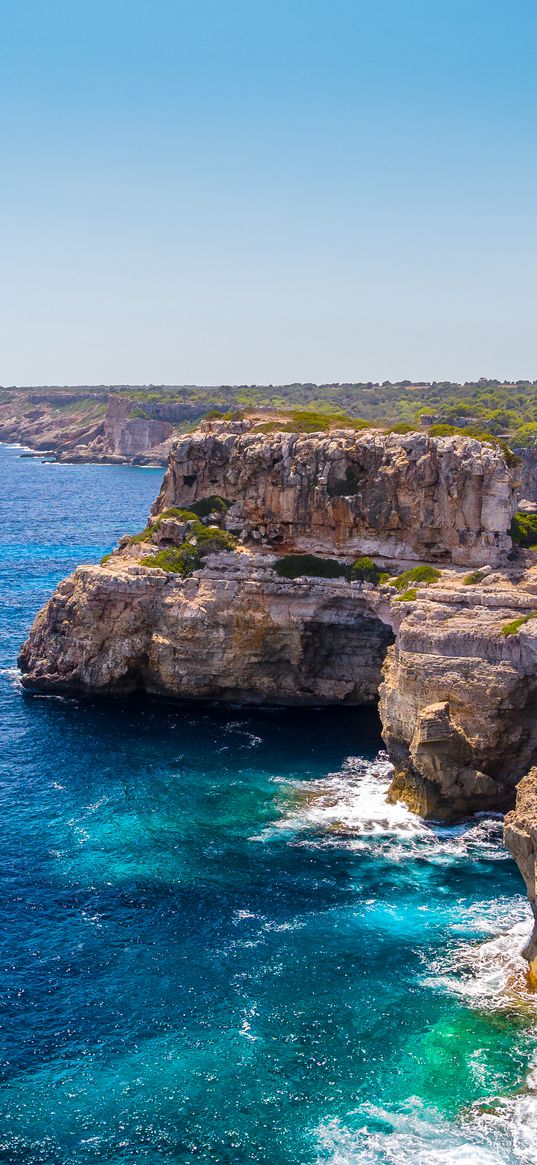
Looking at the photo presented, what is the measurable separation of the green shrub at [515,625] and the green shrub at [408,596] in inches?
255

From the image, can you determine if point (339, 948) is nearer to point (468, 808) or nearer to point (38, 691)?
point (468, 808)

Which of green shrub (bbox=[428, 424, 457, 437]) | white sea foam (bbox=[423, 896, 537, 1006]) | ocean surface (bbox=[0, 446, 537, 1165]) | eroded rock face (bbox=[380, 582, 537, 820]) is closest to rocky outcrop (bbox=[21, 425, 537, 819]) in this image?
eroded rock face (bbox=[380, 582, 537, 820])

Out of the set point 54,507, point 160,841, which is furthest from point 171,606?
point 54,507

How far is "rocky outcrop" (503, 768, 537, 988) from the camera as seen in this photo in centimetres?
3388

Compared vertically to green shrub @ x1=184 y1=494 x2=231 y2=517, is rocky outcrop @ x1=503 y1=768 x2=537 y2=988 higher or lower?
lower

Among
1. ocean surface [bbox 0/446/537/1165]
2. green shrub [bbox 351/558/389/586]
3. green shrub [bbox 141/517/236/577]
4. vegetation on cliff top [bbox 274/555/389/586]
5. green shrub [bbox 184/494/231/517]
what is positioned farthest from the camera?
green shrub [bbox 184/494/231/517]

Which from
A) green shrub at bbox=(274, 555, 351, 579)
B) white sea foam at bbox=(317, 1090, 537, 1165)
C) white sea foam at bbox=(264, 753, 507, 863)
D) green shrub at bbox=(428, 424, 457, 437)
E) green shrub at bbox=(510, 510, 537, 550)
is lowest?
white sea foam at bbox=(317, 1090, 537, 1165)

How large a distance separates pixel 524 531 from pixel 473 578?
985cm

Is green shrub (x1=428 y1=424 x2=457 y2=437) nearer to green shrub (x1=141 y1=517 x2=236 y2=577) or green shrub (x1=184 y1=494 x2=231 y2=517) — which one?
green shrub (x1=184 y1=494 x2=231 y2=517)

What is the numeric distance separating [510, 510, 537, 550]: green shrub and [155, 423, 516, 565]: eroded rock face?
3.72 metres

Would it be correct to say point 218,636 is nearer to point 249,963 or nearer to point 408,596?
point 408,596

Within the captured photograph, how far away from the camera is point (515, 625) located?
5103 cm

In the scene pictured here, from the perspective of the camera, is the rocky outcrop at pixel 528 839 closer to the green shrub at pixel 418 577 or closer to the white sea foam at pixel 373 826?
the white sea foam at pixel 373 826

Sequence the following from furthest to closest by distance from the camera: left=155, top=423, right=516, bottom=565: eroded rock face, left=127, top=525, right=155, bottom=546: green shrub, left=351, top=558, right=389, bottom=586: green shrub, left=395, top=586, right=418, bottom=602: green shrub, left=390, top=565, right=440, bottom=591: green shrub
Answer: left=127, top=525, right=155, bottom=546: green shrub, left=351, top=558, right=389, bottom=586: green shrub, left=155, top=423, right=516, bottom=565: eroded rock face, left=390, top=565, right=440, bottom=591: green shrub, left=395, top=586, right=418, bottom=602: green shrub
